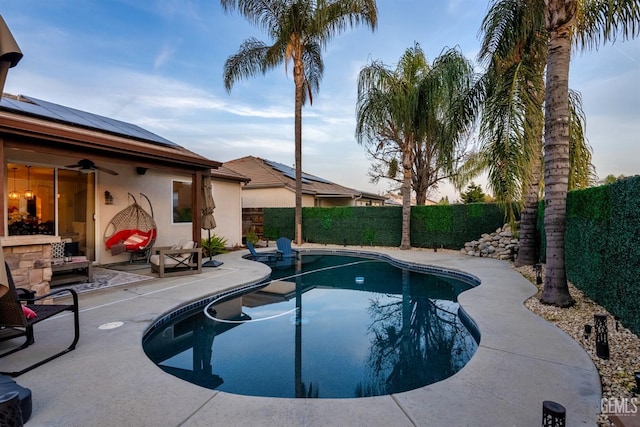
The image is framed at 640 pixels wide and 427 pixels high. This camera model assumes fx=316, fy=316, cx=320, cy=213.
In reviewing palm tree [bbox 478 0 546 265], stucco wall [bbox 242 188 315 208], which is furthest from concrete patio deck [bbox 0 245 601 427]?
stucco wall [bbox 242 188 315 208]

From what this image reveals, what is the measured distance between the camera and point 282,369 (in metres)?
3.73

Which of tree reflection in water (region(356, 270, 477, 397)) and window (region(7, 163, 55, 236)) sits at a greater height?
window (region(7, 163, 55, 236))

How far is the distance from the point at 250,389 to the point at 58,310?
220 cm

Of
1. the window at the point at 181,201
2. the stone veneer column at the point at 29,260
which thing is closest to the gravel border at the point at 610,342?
the stone veneer column at the point at 29,260

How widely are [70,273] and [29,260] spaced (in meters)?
2.66

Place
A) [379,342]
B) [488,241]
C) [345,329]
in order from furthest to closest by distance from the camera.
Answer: [488,241]
[345,329]
[379,342]

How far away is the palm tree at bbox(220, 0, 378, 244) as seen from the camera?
41.2ft

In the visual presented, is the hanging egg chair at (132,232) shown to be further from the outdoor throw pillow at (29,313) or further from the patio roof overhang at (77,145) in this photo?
the outdoor throw pillow at (29,313)

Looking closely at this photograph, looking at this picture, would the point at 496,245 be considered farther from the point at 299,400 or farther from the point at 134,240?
the point at 134,240

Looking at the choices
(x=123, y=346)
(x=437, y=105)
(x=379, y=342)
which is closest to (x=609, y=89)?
(x=437, y=105)

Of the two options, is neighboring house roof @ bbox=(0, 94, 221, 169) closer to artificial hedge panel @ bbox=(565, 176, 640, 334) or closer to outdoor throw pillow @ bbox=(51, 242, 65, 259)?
A: outdoor throw pillow @ bbox=(51, 242, 65, 259)

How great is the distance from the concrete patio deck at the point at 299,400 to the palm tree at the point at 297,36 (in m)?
11.2

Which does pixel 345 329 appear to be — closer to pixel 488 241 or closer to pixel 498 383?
pixel 498 383

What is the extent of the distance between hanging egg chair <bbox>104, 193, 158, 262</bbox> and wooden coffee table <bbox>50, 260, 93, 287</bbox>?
1731 millimetres
